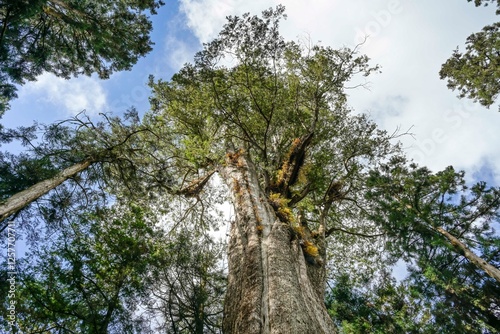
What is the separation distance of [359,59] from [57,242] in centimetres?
997

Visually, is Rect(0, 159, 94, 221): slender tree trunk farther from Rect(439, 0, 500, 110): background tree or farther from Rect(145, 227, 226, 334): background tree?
Rect(439, 0, 500, 110): background tree

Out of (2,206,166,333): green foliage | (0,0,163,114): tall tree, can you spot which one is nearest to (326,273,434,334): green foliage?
(2,206,166,333): green foliage

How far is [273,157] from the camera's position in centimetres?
943

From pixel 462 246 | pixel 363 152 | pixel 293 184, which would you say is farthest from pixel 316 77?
pixel 462 246

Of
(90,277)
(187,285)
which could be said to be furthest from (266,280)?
(90,277)

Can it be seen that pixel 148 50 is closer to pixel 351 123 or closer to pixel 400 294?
pixel 351 123

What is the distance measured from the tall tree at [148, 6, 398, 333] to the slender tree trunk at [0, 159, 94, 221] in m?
2.67

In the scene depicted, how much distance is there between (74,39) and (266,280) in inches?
369

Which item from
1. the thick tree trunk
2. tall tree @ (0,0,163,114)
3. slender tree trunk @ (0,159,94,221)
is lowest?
the thick tree trunk

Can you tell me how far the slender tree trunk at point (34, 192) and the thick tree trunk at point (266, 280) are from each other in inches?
147

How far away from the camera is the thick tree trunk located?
300cm

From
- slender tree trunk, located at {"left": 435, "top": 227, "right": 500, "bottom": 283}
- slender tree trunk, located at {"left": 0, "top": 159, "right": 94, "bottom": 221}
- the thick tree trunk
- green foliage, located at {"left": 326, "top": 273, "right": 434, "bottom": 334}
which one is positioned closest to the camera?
the thick tree trunk

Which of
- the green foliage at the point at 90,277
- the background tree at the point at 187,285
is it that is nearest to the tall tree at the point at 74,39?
the green foliage at the point at 90,277

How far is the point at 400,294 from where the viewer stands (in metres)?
8.76
